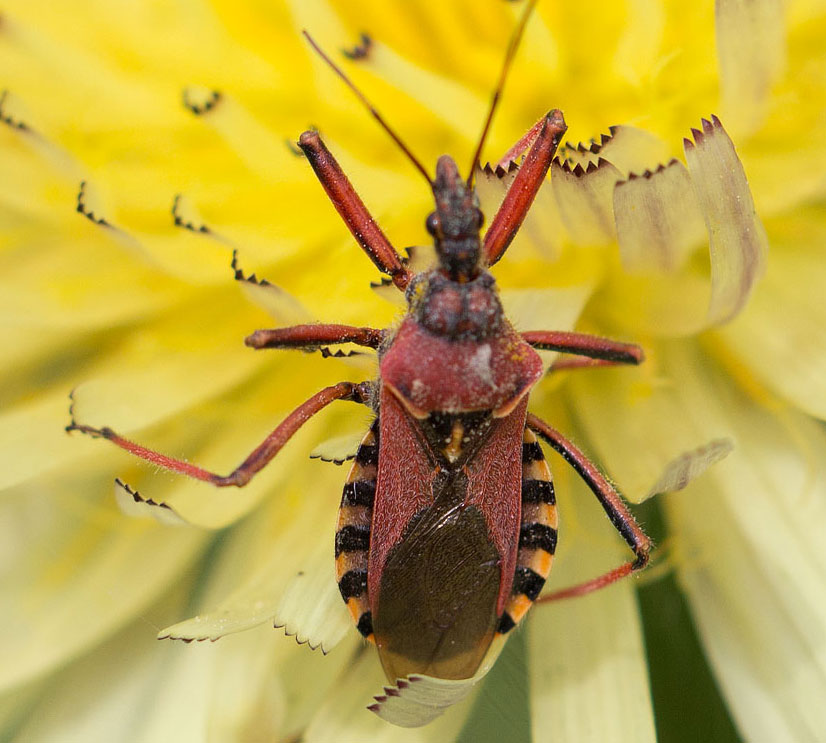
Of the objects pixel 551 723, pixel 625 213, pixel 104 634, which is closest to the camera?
pixel 625 213

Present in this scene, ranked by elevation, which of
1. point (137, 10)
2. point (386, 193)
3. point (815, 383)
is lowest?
point (815, 383)

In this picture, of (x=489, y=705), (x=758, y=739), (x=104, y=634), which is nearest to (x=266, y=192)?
(x=104, y=634)

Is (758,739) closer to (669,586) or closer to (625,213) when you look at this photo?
(669,586)

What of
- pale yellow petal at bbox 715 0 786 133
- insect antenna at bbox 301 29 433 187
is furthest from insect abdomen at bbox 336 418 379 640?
pale yellow petal at bbox 715 0 786 133

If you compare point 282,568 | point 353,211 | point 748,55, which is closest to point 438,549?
point 282,568

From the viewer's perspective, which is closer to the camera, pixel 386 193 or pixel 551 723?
pixel 551 723

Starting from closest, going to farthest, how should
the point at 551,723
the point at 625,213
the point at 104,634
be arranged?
the point at 625,213, the point at 551,723, the point at 104,634

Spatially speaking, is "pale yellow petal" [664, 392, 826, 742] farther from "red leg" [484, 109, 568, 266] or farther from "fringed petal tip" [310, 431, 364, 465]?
"fringed petal tip" [310, 431, 364, 465]

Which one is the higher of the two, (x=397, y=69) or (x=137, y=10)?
(x=137, y=10)
